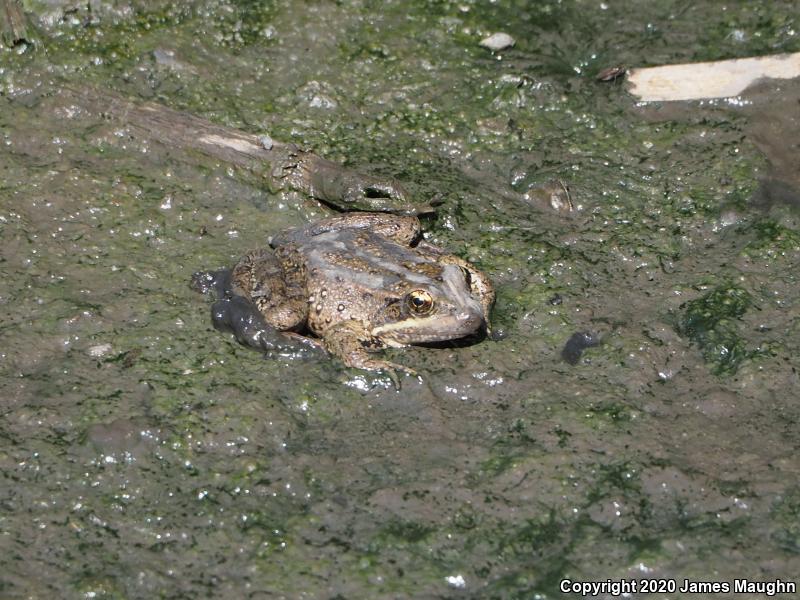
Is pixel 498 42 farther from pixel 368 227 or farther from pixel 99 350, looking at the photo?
pixel 99 350

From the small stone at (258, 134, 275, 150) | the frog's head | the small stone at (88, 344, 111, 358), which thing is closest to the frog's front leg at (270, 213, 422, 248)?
the frog's head

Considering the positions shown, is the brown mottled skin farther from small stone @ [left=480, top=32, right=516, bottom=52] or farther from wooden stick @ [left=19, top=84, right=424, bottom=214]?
small stone @ [left=480, top=32, right=516, bottom=52]

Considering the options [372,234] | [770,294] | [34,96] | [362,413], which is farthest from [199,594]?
[34,96]

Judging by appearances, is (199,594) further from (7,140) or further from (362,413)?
(7,140)

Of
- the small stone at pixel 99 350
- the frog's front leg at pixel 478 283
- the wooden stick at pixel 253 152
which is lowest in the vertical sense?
the small stone at pixel 99 350

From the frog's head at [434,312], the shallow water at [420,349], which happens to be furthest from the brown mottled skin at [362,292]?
the shallow water at [420,349]

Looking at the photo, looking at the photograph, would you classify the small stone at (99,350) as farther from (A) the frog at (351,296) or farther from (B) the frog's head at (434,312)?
(B) the frog's head at (434,312)

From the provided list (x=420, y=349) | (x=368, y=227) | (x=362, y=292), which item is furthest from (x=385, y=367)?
(x=368, y=227)
